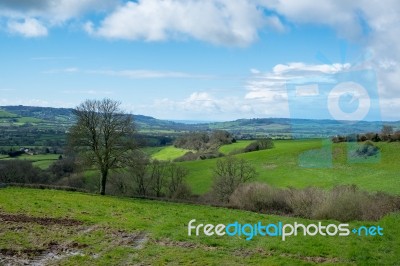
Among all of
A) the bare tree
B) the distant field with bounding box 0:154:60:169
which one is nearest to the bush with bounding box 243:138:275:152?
Result: the distant field with bounding box 0:154:60:169

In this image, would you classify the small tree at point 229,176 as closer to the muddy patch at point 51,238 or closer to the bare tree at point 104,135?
the bare tree at point 104,135

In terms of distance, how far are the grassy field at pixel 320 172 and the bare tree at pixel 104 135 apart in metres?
17.8

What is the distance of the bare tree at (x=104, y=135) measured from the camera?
40.2 metres

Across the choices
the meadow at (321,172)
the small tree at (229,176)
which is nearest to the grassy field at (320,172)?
the meadow at (321,172)

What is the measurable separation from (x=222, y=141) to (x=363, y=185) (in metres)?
53.7

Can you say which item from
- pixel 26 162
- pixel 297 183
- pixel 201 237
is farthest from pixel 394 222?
pixel 26 162

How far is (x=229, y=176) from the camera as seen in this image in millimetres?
52938

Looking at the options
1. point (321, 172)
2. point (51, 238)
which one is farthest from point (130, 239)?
point (321, 172)

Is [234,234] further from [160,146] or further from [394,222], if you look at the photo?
[160,146]

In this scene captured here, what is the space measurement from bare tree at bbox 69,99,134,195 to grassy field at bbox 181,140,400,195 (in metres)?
17.8

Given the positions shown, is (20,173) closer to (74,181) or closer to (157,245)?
(74,181)

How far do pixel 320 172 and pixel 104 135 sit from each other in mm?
30156

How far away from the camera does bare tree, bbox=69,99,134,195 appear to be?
40.2 metres

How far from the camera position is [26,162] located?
2514 inches
